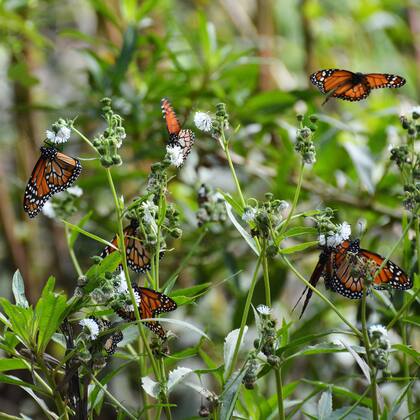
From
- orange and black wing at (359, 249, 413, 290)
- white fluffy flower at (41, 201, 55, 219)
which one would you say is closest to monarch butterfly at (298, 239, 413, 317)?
orange and black wing at (359, 249, 413, 290)

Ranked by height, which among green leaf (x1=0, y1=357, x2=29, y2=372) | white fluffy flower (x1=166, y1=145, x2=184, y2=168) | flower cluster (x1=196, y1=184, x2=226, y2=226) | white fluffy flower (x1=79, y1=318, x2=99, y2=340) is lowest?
green leaf (x1=0, y1=357, x2=29, y2=372)

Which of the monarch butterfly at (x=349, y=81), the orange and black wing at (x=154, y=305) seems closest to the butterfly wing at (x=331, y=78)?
the monarch butterfly at (x=349, y=81)

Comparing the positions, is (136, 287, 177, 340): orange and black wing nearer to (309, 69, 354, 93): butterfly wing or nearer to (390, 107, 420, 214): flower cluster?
(390, 107, 420, 214): flower cluster

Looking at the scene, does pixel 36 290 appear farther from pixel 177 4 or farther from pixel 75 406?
pixel 177 4

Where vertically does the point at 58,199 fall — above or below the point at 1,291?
above

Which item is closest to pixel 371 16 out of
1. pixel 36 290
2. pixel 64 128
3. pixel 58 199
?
pixel 36 290

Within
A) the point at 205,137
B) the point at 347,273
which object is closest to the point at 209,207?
the point at 347,273

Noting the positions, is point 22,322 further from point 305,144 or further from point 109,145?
point 305,144
